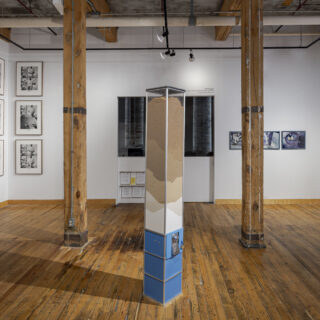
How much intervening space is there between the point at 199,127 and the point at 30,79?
15.2 feet

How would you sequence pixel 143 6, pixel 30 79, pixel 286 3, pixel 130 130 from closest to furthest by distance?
pixel 286 3 < pixel 143 6 < pixel 30 79 < pixel 130 130

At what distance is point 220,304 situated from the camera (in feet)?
8.05

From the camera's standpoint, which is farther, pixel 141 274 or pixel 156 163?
pixel 141 274

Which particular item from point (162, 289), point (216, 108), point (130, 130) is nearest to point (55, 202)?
point (130, 130)

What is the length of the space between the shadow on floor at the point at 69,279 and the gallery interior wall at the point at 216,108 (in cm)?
359

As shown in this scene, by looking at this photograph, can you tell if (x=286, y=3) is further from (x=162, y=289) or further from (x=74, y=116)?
(x=162, y=289)

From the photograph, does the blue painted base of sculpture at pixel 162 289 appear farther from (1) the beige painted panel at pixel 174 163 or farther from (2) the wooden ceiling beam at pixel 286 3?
(2) the wooden ceiling beam at pixel 286 3

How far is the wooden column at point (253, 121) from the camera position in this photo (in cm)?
386

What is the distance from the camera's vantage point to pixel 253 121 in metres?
3.88

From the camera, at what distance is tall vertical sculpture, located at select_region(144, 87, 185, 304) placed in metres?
2.35

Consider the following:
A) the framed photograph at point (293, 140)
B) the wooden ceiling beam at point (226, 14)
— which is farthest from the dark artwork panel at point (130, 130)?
the framed photograph at point (293, 140)

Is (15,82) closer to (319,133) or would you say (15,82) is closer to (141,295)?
(141,295)

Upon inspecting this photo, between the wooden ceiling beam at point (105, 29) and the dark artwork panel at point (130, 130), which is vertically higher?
the wooden ceiling beam at point (105, 29)

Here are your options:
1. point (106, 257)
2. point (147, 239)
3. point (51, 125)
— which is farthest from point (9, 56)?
point (147, 239)
